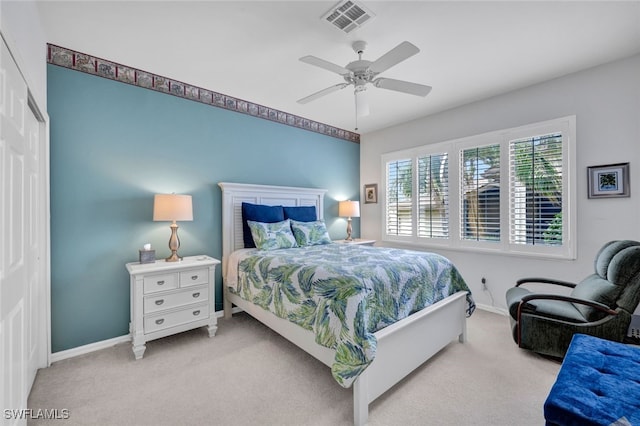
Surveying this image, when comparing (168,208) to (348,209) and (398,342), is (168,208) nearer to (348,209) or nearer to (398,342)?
(398,342)

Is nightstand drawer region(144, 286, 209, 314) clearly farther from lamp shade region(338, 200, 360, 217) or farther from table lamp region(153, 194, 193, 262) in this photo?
lamp shade region(338, 200, 360, 217)

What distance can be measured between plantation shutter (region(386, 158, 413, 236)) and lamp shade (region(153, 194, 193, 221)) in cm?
332

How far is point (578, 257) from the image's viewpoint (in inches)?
117

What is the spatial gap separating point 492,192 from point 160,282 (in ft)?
13.1

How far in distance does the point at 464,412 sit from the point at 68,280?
3440 mm

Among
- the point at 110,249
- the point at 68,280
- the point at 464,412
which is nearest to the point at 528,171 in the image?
the point at 464,412

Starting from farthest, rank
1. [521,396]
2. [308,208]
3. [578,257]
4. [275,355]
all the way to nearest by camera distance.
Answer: [308,208] → [578,257] → [275,355] → [521,396]

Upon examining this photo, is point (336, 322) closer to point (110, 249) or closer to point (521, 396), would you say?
point (521, 396)

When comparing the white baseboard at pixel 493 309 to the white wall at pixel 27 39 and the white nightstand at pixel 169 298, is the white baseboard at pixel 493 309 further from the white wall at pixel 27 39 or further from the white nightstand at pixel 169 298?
the white wall at pixel 27 39

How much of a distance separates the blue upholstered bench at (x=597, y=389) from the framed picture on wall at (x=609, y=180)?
1.86m

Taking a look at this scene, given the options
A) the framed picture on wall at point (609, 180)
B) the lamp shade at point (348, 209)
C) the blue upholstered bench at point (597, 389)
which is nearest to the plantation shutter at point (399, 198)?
the lamp shade at point (348, 209)

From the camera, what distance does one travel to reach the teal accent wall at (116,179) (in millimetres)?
2551

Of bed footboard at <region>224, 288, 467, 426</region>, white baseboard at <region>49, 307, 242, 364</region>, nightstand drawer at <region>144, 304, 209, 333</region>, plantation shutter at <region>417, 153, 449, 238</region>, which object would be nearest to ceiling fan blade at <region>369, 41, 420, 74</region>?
bed footboard at <region>224, 288, 467, 426</region>

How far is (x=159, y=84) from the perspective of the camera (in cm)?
308
